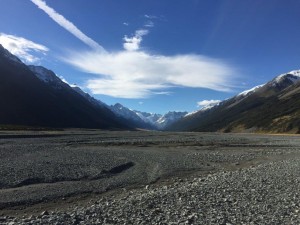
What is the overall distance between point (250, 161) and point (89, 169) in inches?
928

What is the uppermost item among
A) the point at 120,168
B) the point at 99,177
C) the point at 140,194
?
the point at 120,168

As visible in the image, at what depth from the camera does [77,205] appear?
24828mm

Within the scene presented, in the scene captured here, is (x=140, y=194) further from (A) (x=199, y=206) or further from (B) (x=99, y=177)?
(B) (x=99, y=177)

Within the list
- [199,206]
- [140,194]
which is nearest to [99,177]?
[140,194]

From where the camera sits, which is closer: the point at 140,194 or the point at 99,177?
the point at 140,194

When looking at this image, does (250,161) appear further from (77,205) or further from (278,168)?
(77,205)

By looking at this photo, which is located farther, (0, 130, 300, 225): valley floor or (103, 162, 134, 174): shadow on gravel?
(103, 162, 134, 174): shadow on gravel

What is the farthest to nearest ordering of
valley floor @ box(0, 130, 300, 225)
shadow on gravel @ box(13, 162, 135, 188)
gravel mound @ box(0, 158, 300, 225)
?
shadow on gravel @ box(13, 162, 135, 188), valley floor @ box(0, 130, 300, 225), gravel mound @ box(0, 158, 300, 225)

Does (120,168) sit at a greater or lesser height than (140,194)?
greater

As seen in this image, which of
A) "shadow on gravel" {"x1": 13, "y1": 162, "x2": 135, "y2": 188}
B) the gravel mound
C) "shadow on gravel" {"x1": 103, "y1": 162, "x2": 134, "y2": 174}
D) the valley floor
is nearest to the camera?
the gravel mound

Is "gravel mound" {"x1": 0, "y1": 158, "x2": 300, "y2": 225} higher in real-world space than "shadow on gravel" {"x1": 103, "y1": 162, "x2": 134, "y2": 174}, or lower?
lower

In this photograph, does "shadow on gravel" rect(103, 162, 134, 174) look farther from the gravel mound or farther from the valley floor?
the gravel mound

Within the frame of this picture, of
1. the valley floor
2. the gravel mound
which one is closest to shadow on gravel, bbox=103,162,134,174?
the valley floor

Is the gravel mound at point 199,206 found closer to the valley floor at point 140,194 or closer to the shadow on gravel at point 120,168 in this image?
the valley floor at point 140,194
